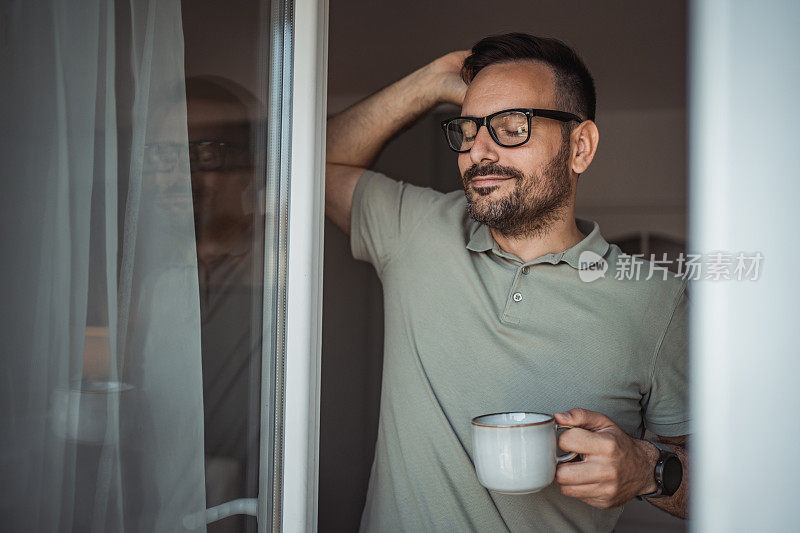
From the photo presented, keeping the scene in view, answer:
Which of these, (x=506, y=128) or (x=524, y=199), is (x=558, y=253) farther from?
(x=506, y=128)

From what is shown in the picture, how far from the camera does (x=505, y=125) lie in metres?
1.32

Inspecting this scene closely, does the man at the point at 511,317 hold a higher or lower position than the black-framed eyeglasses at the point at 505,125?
lower

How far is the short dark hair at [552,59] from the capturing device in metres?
1.40

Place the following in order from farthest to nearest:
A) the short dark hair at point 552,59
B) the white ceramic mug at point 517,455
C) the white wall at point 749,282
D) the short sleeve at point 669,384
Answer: the short dark hair at point 552,59 < the short sleeve at point 669,384 < the white ceramic mug at point 517,455 < the white wall at point 749,282

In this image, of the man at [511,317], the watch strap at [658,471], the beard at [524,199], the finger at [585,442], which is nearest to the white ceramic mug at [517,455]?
the finger at [585,442]

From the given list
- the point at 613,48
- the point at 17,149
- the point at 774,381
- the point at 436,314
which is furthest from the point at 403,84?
the point at 613,48

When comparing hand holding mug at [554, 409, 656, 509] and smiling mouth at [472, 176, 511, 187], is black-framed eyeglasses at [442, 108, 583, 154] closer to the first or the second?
smiling mouth at [472, 176, 511, 187]

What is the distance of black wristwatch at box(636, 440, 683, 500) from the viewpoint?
107 cm

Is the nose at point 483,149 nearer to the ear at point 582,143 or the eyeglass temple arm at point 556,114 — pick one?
the eyeglass temple arm at point 556,114

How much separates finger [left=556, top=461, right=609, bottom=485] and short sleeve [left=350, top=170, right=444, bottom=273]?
2.11 ft

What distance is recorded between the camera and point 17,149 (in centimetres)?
76

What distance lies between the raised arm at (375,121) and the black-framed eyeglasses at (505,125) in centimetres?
23

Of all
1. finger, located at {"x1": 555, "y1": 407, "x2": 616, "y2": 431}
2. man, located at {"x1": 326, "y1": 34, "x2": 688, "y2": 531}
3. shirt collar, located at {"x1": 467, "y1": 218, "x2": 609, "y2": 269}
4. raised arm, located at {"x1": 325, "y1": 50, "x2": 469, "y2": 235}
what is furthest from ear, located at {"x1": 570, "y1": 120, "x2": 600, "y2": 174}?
finger, located at {"x1": 555, "y1": 407, "x2": 616, "y2": 431}

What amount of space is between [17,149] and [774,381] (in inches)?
32.0
